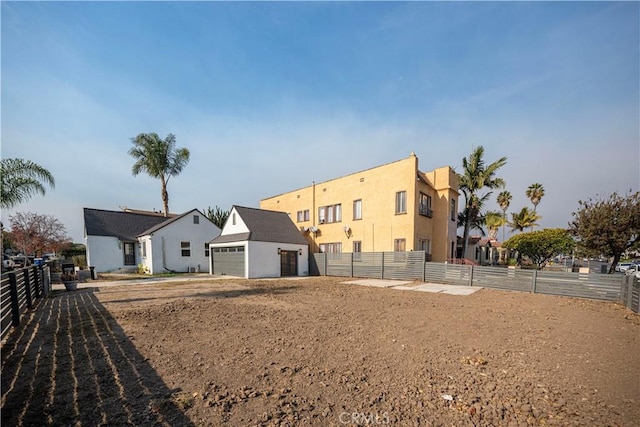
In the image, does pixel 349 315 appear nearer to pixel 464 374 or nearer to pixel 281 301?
pixel 281 301

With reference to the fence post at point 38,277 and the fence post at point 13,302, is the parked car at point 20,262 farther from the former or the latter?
the fence post at point 13,302

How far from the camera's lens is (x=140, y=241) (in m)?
24.9

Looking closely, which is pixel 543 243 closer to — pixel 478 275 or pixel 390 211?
pixel 478 275

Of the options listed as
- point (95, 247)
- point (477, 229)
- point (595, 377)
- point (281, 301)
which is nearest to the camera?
point (595, 377)

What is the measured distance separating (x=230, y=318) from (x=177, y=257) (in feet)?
62.8

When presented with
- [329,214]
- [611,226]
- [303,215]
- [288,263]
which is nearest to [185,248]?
[288,263]

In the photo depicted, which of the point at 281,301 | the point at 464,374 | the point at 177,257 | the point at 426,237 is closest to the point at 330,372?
the point at 464,374

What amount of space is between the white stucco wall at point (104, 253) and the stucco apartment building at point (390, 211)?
18.1 m

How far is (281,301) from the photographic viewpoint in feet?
33.9

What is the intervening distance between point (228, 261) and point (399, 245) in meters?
13.7

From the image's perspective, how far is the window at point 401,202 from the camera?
19.0m

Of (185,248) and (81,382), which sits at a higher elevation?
(185,248)

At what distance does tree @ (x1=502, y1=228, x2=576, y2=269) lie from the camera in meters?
21.6

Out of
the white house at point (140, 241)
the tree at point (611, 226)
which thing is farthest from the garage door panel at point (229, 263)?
the tree at point (611, 226)
